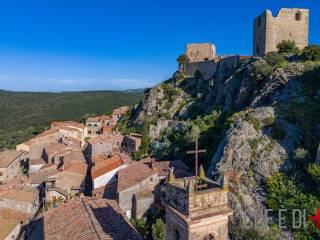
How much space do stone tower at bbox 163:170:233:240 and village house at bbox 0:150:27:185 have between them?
3442 centimetres

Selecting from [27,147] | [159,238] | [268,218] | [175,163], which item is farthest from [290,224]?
[27,147]

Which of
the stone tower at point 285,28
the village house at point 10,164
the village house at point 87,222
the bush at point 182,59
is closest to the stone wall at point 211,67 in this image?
the bush at point 182,59

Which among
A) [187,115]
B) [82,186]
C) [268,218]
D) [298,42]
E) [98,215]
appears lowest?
[82,186]

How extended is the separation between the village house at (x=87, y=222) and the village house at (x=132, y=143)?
74.8 ft

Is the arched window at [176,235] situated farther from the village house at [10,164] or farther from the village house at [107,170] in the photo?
the village house at [10,164]

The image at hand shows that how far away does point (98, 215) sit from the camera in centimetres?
1432

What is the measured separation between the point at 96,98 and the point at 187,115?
231ft

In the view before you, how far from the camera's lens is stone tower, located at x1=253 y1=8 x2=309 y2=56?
39844mm

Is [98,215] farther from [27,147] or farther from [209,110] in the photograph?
[27,147]

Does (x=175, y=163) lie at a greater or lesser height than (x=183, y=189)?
lesser

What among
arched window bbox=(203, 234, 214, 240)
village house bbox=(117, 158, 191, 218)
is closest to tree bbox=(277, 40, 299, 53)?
village house bbox=(117, 158, 191, 218)

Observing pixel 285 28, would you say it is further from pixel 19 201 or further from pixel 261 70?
pixel 19 201

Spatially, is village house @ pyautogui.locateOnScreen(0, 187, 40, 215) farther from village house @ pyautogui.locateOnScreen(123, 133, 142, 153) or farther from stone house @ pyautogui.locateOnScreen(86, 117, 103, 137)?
stone house @ pyautogui.locateOnScreen(86, 117, 103, 137)

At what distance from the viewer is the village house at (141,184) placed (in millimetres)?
24250
